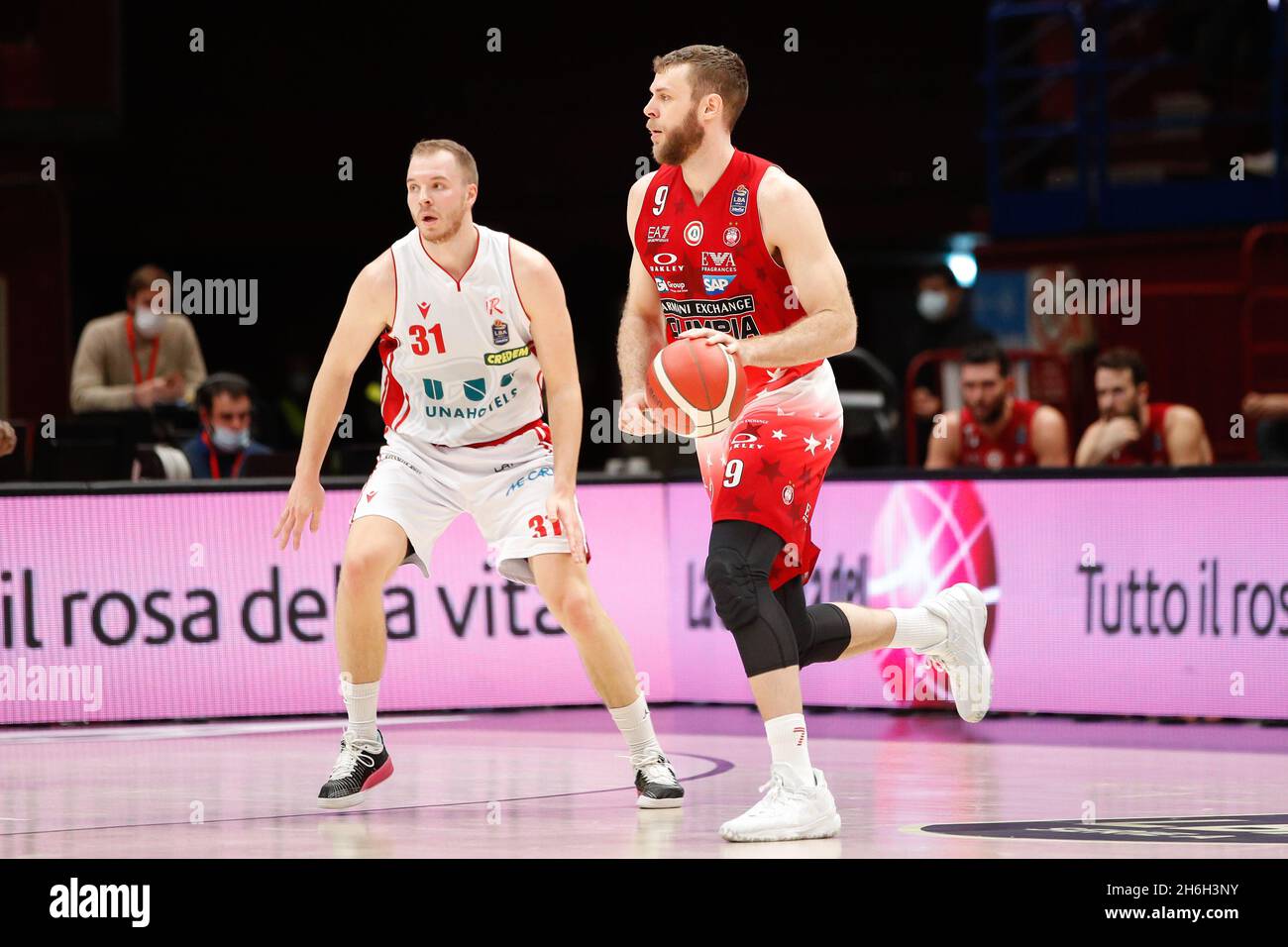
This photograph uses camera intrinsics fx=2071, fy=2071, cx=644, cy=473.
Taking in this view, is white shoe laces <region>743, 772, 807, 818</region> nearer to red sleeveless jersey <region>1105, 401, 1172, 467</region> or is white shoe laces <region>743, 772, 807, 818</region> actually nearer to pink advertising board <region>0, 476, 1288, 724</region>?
pink advertising board <region>0, 476, 1288, 724</region>

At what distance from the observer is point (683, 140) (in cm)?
625

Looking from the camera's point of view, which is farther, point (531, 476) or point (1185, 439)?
point (1185, 439)

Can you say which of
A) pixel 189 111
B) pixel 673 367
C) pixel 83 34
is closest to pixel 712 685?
pixel 673 367

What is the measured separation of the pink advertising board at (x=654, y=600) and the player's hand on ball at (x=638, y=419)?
407 cm

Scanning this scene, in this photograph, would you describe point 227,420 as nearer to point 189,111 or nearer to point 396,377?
point 396,377

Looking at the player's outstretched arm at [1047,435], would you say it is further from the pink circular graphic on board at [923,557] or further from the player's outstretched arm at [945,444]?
the pink circular graphic on board at [923,557]

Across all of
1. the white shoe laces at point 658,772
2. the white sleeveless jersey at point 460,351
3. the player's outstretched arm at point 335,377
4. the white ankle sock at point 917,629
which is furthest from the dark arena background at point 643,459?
the white sleeveless jersey at point 460,351

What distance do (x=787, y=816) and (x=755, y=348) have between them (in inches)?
53.6

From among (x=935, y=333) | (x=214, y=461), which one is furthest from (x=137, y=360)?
(x=935, y=333)

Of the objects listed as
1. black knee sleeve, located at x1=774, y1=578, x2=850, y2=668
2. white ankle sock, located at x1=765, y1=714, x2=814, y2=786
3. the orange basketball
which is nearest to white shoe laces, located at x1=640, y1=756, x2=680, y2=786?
black knee sleeve, located at x1=774, y1=578, x2=850, y2=668

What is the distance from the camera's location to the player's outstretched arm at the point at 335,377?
22.4ft

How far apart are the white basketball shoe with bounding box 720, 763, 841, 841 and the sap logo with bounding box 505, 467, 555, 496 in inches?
59.2

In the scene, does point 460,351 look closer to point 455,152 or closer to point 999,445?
point 455,152

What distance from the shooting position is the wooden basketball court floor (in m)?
5.94
